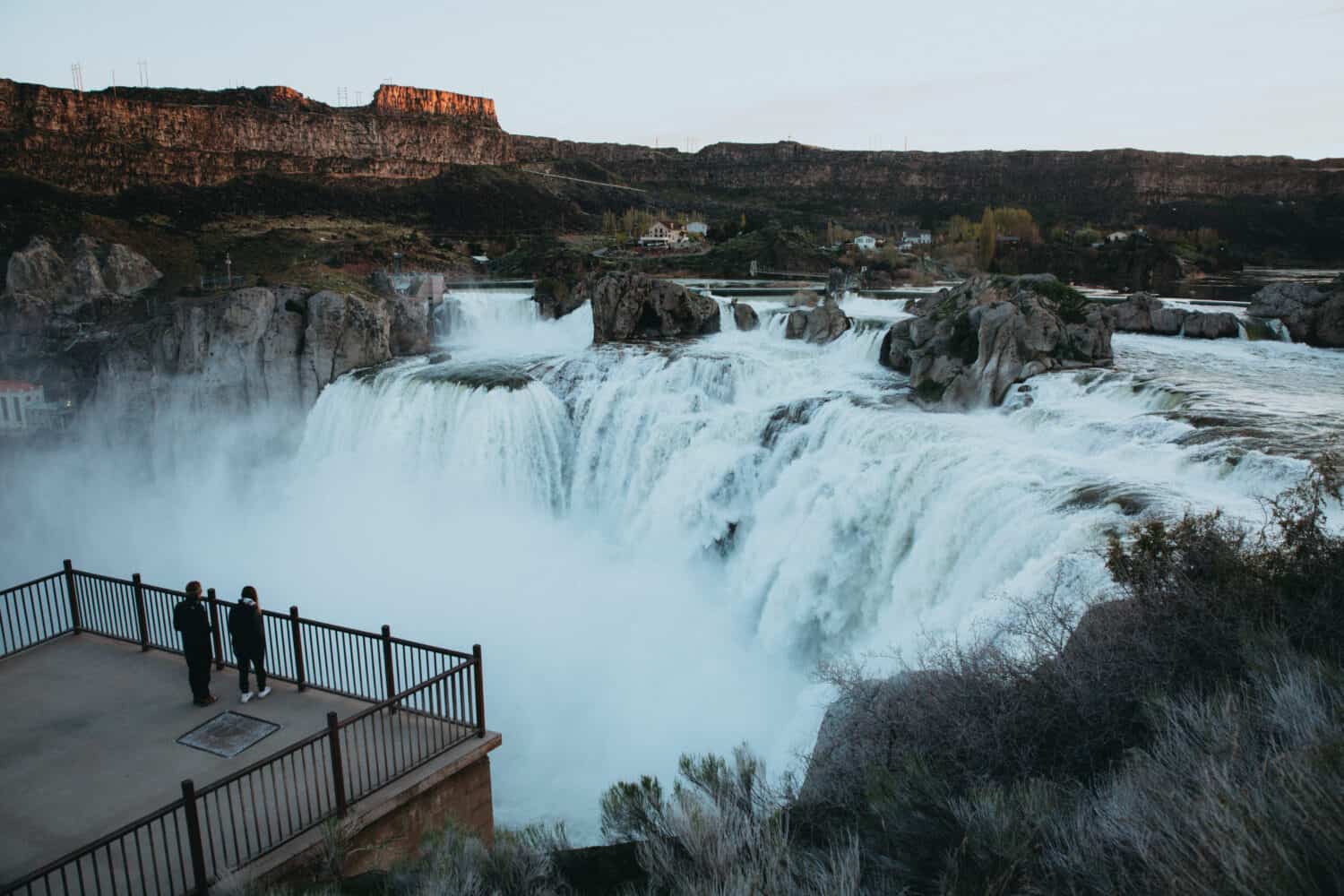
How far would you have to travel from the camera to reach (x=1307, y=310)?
22.9m

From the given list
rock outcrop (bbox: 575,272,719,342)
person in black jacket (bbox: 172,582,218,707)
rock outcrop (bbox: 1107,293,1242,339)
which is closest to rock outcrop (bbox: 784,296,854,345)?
rock outcrop (bbox: 575,272,719,342)

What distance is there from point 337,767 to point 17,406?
28405mm

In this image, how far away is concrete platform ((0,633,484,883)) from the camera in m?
6.44

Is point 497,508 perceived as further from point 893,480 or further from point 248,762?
point 248,762

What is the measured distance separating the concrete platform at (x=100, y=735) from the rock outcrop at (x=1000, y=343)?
1311 centimetres

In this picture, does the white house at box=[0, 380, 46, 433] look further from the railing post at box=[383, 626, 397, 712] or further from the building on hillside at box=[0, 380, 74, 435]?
the railing post at box=[383, 626, 397, 712]

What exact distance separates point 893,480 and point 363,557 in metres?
11.6

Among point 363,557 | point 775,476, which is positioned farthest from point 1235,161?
point 363,557

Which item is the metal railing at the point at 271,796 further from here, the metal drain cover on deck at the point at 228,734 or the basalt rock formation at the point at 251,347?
the basalt rock formation at the point at 251,347

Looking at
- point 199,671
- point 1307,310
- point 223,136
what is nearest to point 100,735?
point 199,671

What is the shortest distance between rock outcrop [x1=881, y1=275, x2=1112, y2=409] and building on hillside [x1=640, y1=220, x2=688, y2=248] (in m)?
36.7

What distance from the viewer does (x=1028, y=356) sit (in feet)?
57.0

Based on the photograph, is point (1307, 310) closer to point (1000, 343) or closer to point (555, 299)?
point (1000, 343)

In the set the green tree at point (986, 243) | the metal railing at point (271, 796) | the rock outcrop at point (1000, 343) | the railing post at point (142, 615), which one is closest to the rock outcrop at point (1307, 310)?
the rock outcrop at point (1000, 343)
